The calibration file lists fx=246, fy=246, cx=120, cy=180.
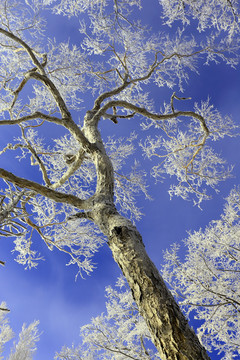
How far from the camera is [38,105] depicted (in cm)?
870

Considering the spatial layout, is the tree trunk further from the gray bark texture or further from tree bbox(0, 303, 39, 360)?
tree bbox(0, 303, 39, 360)

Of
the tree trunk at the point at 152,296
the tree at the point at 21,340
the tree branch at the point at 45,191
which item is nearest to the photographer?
the tree trunk at the point at 152,296

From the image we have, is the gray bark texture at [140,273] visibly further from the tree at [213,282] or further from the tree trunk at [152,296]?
the tree at [213,282]

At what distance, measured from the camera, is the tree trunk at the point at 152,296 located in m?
1.83

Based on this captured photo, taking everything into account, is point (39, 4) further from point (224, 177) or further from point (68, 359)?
point (68, 359)

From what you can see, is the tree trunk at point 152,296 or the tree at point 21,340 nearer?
the tree trunk at point 152,296

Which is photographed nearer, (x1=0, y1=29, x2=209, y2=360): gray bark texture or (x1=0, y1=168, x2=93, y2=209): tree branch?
(x1=0, y1=29, x2=209, y2=360): gray bark texture

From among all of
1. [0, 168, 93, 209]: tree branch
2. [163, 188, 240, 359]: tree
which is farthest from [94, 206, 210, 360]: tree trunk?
[163, 188, 240, 359]: tree

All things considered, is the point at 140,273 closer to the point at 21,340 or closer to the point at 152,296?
the point at 152,296

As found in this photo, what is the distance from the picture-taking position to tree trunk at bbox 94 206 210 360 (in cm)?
183

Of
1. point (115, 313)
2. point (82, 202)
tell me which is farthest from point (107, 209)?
point (115, 313)

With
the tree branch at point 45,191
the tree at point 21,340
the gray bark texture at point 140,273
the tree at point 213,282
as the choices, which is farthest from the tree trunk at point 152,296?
the tree at point 21,340

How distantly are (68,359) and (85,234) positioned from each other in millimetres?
5192

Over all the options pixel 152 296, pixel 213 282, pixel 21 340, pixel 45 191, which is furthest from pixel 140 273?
pixel 21 340
